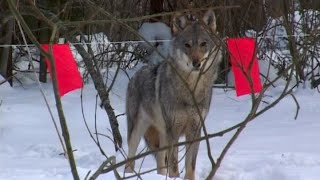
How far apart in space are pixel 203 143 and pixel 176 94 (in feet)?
6.90

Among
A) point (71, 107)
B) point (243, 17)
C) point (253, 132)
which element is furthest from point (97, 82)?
point (243, 17)

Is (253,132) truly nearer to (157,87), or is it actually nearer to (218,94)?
(157,87)

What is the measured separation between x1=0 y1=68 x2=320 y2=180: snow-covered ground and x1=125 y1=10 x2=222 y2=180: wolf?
1.23ft

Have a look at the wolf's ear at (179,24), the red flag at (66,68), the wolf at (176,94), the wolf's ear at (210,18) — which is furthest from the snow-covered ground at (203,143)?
the wolf's ear at (210,18)

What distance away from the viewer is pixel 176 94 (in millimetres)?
6355

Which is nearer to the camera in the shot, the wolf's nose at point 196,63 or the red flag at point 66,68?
the wolf's nose at point 196,63

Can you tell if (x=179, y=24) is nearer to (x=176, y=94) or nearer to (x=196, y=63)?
(x=176, y=94)

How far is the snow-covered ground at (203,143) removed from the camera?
5.90m

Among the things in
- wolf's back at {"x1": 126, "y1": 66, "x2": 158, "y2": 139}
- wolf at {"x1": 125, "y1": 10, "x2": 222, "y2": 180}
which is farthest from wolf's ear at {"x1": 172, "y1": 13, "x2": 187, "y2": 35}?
wolf's back at {"x1": 126, "y1": 66, "x2": 158, "y2": 139}

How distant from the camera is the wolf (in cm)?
605

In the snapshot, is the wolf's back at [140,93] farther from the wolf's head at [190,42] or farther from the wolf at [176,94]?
the wolf's head at [190,42]

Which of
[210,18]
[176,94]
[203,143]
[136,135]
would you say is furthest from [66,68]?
[203,143]

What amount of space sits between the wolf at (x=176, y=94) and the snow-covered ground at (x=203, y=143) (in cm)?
37

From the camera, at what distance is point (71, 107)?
1046 cm
